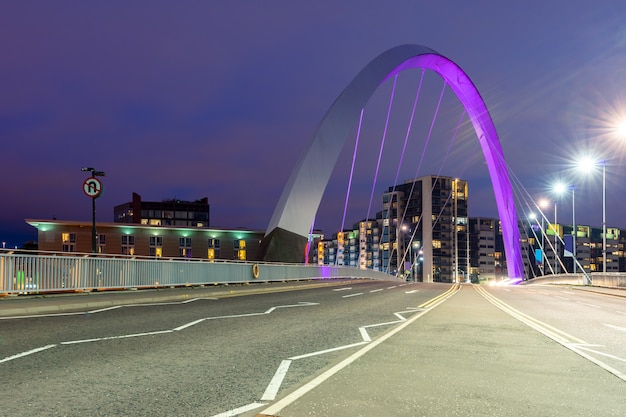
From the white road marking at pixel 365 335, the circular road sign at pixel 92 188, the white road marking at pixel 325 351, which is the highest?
the circular road sign at pixel 92 188

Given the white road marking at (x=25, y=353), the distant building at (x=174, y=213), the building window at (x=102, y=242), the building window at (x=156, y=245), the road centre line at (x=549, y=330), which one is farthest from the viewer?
the distant building at (x=174, y=213)

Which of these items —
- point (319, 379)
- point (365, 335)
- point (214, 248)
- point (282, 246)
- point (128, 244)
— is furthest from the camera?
point (214, 248)

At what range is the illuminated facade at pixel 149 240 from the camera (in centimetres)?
6981

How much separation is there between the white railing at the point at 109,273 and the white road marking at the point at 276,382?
12.4 meters

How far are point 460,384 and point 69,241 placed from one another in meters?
74.0

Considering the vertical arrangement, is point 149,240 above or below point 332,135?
below

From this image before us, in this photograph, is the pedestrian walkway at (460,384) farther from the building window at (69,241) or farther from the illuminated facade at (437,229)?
the illuminated facade at (437,229)

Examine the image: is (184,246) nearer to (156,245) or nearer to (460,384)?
(156,245)

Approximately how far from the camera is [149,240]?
75250 mm

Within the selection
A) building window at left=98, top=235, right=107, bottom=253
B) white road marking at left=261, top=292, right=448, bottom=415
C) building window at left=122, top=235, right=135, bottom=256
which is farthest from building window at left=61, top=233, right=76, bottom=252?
white road marking at left=261, top=292, right=448, bottom=415

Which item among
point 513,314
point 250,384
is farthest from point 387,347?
point 513,314

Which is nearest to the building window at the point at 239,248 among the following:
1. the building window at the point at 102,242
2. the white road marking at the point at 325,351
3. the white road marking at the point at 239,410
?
the building window at the point at 102,242

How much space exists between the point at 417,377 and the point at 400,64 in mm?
42282

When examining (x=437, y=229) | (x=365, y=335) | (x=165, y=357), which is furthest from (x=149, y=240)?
(x=437, y=229)
